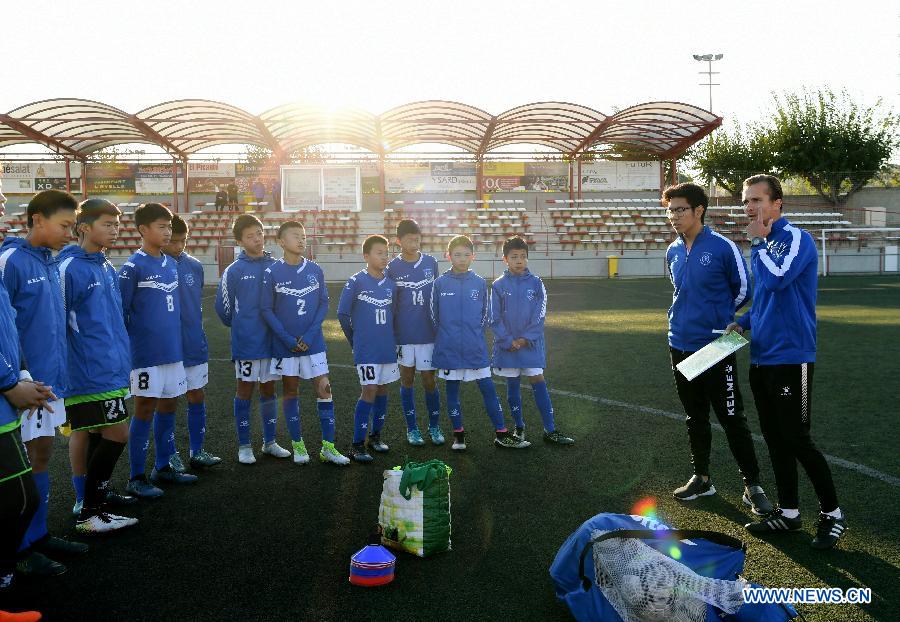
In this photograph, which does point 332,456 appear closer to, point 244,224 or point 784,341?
point 244,224

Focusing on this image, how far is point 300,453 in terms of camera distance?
5.48 meters

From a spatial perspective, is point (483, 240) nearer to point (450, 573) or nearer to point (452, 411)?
point (452, 411)

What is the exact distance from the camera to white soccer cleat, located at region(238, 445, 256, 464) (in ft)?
17.9

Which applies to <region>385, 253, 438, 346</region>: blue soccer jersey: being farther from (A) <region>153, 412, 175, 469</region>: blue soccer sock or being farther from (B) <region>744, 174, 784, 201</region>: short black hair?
(B) <region>744, 174, 784, 201</region>: short black hair

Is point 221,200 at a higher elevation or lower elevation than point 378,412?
higher

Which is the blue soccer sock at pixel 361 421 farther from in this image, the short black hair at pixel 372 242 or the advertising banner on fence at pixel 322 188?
the advertising banner on fence at pixel 322 188

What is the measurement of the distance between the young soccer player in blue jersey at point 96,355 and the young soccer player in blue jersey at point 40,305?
0.34m

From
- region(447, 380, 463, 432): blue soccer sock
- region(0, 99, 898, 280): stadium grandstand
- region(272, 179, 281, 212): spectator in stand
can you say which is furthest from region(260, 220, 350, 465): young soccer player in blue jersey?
region(272, 179, 281, 212): spectator in stand

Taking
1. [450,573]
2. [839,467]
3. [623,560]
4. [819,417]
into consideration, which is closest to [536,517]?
[450,573]

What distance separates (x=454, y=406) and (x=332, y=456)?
3.72ft

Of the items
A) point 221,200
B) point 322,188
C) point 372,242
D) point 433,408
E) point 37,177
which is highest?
point 37,177

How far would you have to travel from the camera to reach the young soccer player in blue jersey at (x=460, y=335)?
19.4 ft

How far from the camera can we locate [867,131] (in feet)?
139

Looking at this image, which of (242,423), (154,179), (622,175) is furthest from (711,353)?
(154,179)
